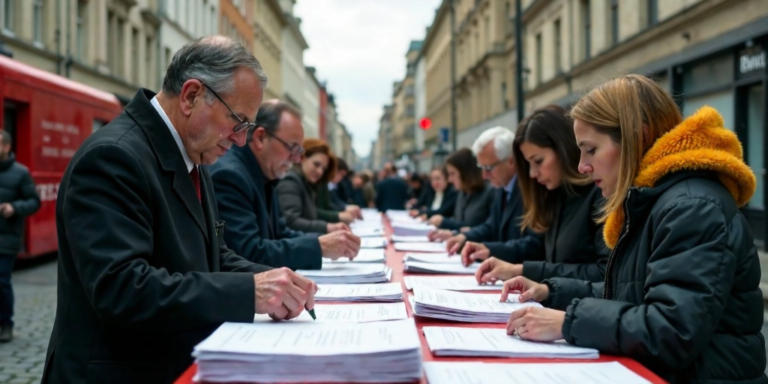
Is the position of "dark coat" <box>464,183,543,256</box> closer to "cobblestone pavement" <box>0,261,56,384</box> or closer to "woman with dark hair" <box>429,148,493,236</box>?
"woman with dark hair" <box>429,148,493,236</box>

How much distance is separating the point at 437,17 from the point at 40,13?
45.8m

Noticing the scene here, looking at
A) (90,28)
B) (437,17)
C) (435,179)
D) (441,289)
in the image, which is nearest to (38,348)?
(441,289)

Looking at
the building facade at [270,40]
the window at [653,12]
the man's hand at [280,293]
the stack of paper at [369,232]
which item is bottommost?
the stack of paper at [369,232]

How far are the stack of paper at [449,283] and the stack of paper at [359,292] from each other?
0.11 meters

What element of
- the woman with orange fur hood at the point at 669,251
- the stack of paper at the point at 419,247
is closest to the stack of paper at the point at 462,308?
the woman with orange fur hood at the point at 669,251

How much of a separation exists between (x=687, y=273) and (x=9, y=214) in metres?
7.15

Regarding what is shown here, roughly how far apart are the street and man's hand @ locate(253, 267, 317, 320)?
395cm

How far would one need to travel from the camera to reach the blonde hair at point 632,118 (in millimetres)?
2398

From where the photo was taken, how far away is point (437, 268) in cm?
402

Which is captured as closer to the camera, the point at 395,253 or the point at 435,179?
the point at 395,253

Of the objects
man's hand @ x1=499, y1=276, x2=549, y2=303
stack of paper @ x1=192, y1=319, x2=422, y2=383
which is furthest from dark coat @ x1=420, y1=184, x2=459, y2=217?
stack of paper @ x1=192, y1=319, x2=422, y2=383

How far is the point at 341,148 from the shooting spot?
172 meters

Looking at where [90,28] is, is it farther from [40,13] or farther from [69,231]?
[69,231]

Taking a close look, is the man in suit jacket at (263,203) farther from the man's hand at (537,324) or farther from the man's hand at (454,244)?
the man's hand at (537,324)
